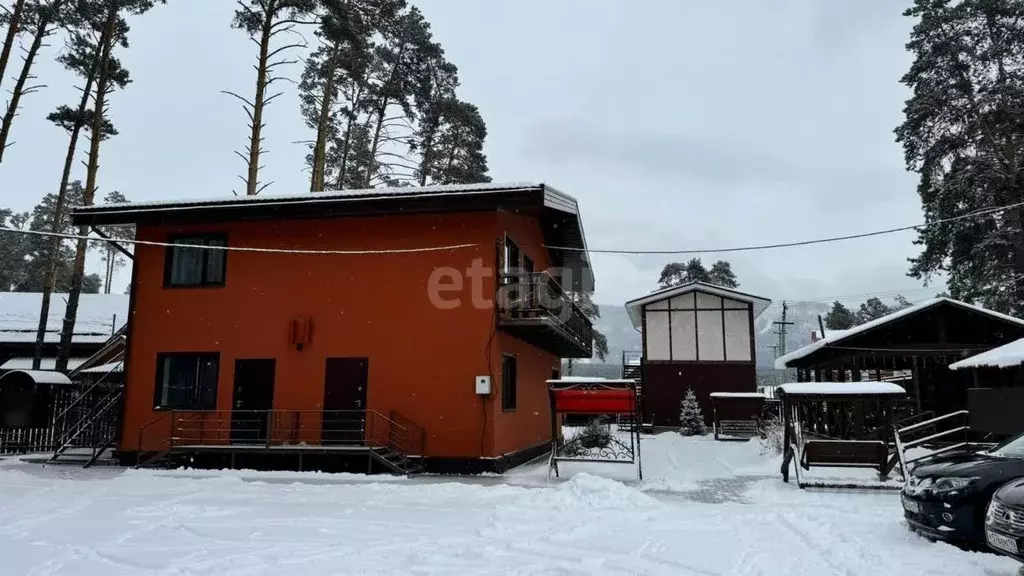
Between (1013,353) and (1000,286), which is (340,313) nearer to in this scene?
(1013,353)

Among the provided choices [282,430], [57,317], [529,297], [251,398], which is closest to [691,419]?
[529,297]

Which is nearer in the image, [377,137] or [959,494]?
[959,494]

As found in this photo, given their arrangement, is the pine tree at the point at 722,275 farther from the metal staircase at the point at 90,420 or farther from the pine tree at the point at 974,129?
the metal staircase at the point at 90,420

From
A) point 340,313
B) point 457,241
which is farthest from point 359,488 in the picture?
point 457,241

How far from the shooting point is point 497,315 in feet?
44.6

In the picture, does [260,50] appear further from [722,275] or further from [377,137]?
[722,275]

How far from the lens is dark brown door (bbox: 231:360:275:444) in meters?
14.2

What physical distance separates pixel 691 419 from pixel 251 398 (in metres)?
17.5

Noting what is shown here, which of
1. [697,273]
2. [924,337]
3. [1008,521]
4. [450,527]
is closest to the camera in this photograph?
[1008,521]

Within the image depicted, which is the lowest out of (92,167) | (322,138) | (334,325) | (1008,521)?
(1008,521)

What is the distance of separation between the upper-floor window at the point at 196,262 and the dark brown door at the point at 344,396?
146 inches

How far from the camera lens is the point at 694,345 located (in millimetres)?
29406

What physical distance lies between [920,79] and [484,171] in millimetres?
17442

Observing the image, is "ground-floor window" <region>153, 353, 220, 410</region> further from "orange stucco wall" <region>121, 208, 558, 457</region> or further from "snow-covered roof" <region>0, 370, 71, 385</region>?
"snow-covered roof" <region>0, 370, 71, 385</region>
